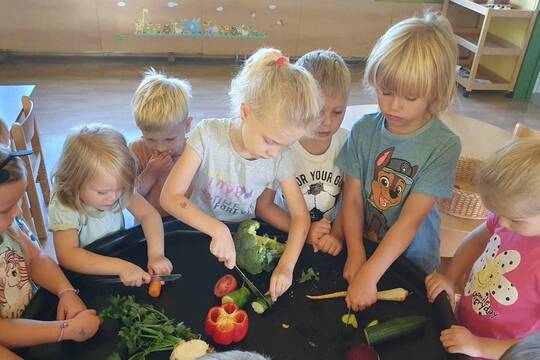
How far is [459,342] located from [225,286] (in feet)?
1.78

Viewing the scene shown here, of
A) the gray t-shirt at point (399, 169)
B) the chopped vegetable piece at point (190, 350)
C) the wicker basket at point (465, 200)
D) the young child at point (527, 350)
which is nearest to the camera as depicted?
the young child at point (527, 350)

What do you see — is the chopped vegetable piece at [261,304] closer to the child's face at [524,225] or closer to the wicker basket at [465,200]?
the child's face at [524,225]

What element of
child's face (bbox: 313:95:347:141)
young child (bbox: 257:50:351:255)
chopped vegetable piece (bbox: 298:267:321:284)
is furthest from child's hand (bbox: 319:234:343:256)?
child's face (bbox: 313:95:347:141)

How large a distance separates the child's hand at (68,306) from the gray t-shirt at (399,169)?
0.83 metres

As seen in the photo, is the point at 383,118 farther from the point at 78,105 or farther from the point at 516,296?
the point at 78,105

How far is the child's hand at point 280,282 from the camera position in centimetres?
111

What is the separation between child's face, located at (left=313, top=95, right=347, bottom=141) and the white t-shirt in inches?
3.4

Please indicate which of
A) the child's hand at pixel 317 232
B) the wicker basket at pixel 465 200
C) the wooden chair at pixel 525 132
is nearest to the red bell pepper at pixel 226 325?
the child's hand at pixel 317 232

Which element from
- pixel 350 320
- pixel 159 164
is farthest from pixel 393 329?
pixel 159 164

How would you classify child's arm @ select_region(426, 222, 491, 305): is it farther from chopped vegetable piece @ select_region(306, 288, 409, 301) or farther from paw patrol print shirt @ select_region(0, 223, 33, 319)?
paw patrol print shirt @ select_region(0, 223, 33, 319)

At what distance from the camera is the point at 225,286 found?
3.69 feet

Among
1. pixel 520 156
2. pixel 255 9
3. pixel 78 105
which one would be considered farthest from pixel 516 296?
pixel 255 9

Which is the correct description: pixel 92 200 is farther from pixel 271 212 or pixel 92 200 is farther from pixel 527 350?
pixel 527 350

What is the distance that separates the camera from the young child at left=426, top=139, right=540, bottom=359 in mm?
987
